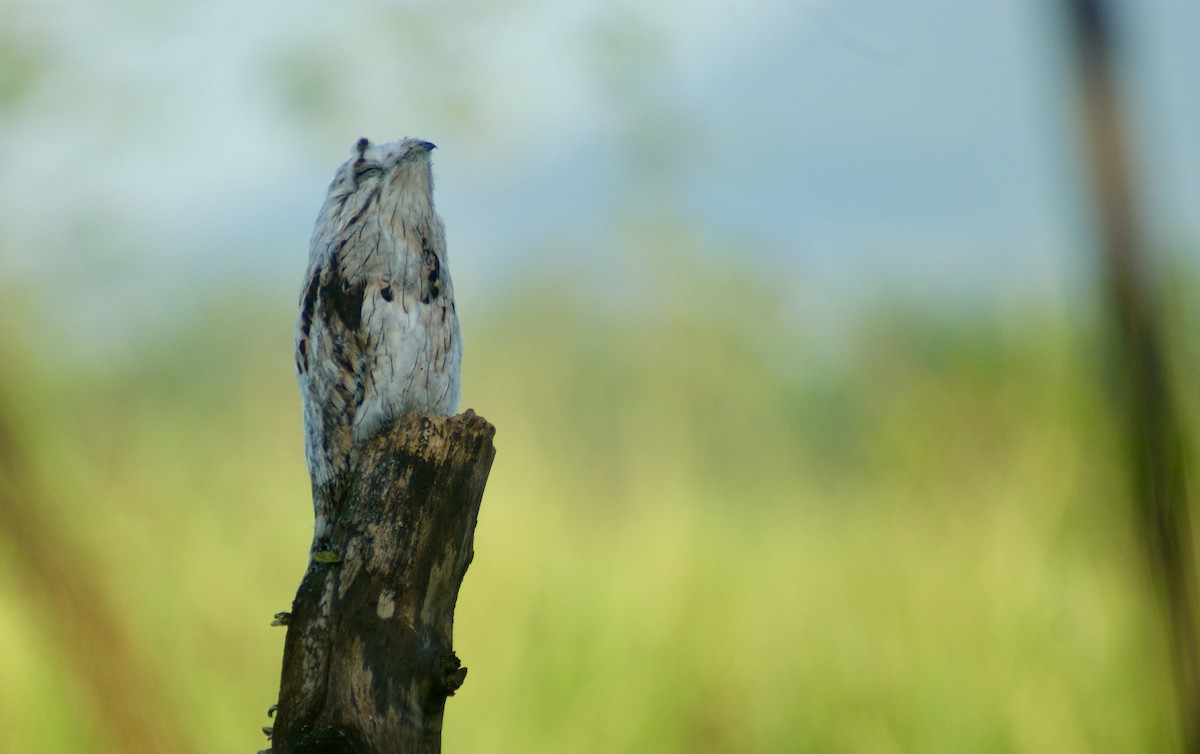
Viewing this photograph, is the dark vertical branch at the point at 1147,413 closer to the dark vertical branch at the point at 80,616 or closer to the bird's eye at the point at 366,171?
the bird's eye at the point at 366,171

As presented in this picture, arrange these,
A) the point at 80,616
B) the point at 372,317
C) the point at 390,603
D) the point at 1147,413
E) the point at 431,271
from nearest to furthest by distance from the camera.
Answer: the point at 1147,413 < the point at 390,603 < the point at 372,317 < the point at 431,271 < the point at 80,616

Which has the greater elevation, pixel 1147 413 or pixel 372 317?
pixel 372 317

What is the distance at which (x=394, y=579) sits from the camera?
261cm

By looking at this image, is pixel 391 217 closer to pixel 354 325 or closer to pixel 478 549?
pixel 354 325

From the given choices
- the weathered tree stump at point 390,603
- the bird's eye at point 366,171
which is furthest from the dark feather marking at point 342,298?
the weathered tree stump at point 390,603

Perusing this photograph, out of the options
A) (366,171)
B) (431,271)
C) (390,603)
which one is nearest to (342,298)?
(431,271)

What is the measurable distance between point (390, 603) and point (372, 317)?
3.08ft

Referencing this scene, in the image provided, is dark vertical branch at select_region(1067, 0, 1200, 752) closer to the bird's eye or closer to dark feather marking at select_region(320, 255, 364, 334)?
dark feather marking at select_region(320, 255, 364, 334)

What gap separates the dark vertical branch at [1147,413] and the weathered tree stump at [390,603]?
2001 millimetres

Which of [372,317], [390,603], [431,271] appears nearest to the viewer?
[390,603]

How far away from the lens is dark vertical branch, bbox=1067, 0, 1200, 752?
33.9 inches

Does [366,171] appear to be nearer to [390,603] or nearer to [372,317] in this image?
[372,317]

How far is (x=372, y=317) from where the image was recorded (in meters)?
3.05

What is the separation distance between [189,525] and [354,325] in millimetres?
3238
